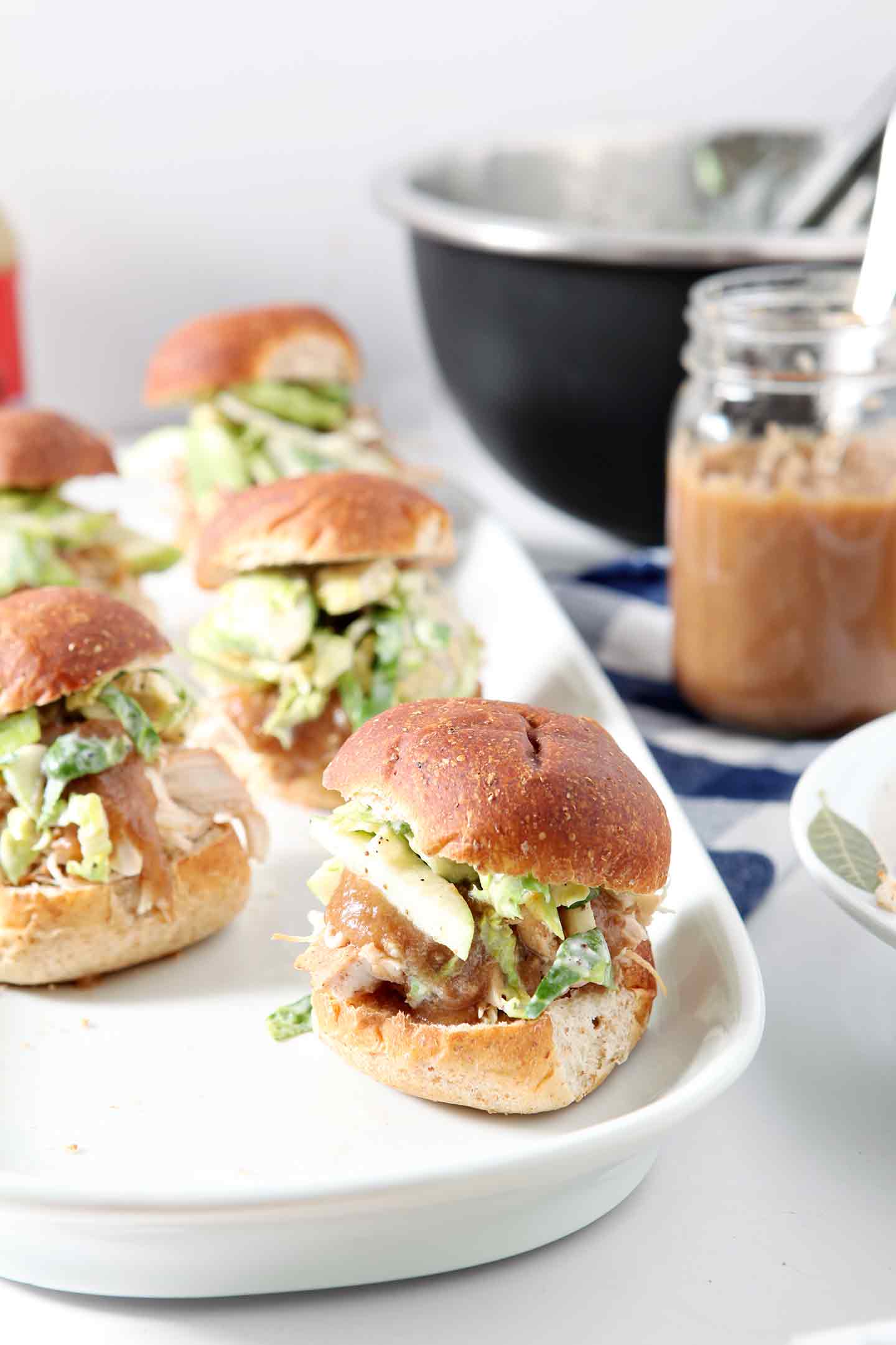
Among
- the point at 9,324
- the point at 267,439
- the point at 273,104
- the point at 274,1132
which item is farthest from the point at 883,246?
the point at 273,104

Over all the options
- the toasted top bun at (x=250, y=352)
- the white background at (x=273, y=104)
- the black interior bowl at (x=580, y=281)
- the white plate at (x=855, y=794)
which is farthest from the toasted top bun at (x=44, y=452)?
the white background at (x=273, y=104)

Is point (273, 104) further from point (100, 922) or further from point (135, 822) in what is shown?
point (100, 922)

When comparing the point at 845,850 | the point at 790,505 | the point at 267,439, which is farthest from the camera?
the point at 267,439

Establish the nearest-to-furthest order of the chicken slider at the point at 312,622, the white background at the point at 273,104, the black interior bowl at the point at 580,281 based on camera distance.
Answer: the chicken slider at the point at 312,622 < the black interior bowl at the point at 580,281 < the white background at the point at 273,104

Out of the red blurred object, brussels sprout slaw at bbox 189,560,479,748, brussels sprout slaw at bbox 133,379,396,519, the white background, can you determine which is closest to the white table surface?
brussels sprout slaw at bbox 189,560,479,748

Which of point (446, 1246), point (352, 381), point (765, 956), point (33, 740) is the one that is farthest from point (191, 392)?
point (446, 1246)

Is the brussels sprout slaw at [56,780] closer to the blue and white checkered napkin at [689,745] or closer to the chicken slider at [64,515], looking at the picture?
the blue and white checkered napkin at [689,745]

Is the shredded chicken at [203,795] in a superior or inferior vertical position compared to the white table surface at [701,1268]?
superior
